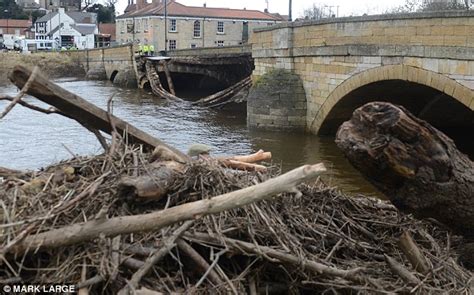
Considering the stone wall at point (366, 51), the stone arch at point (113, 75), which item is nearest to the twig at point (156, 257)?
the stone wall at point (366, 51)

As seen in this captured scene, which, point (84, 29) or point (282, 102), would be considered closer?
point (282, 102)

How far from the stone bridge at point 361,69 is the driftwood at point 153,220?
9.03 meters

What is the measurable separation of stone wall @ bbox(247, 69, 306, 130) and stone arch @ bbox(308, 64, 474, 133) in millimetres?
541

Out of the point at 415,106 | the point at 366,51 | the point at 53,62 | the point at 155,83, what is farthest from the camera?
the point at 53,62

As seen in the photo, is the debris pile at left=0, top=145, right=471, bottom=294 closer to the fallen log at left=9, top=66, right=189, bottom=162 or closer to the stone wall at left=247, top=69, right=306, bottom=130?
the fallen log at left=9, top=66, right=189, bottom=162

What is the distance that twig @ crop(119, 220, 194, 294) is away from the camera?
2.64m

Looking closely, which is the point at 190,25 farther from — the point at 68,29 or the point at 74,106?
the point at 74,106

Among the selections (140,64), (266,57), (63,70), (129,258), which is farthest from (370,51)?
(63,70)

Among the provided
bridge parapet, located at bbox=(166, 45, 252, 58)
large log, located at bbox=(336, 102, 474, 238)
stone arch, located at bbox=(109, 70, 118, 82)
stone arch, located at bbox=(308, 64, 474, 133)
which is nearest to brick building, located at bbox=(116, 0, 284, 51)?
stone arch, located at bbox=(109, 70, 118, 82)

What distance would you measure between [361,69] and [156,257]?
12.1m

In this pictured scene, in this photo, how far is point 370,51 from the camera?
13.7 meters

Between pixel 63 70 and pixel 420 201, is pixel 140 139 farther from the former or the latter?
pixel 63 70

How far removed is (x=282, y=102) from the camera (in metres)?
17.0

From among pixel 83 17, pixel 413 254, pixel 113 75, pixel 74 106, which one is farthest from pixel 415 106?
pixel 83 17
